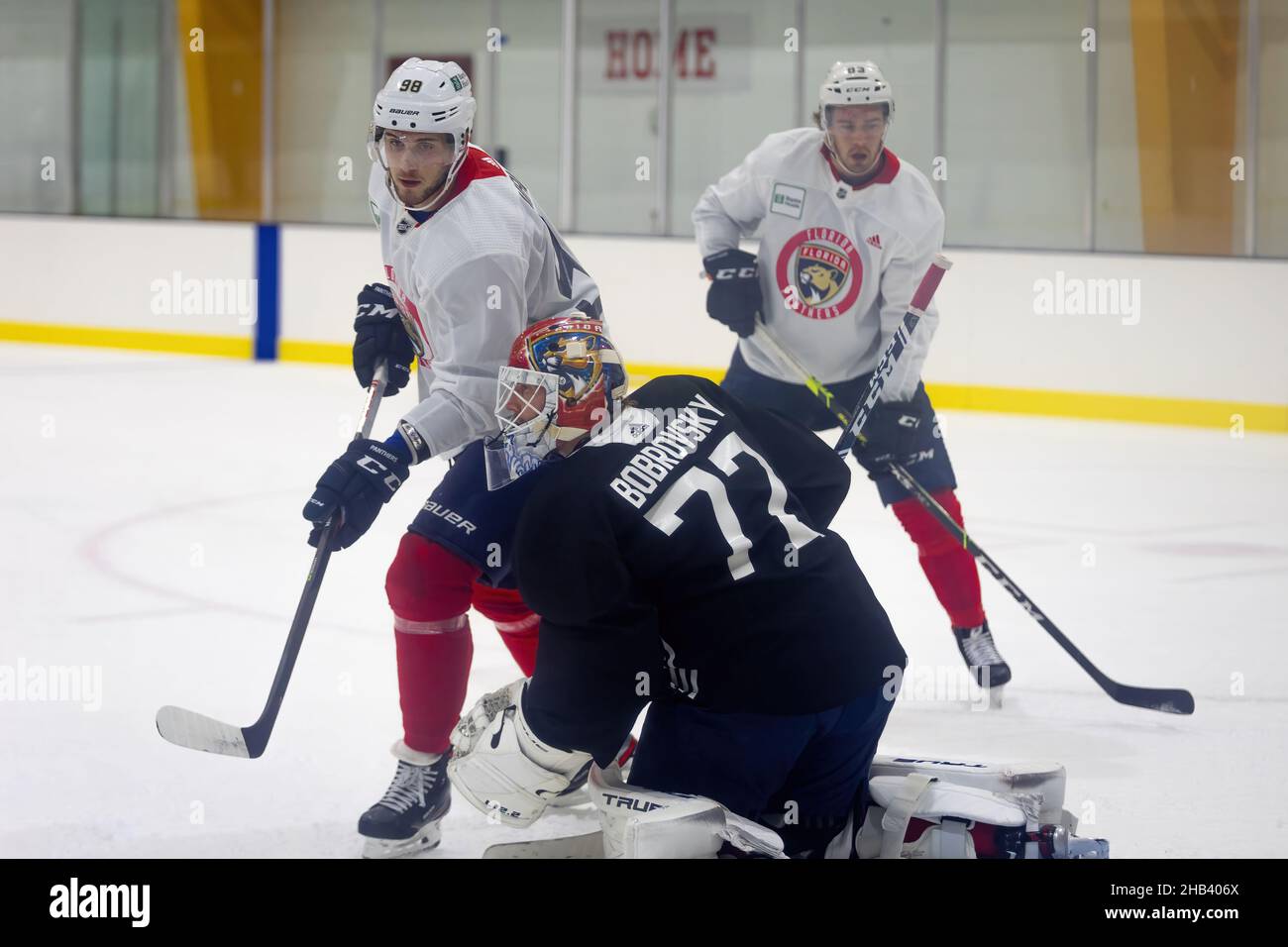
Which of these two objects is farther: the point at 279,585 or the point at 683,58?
the point at 683,58

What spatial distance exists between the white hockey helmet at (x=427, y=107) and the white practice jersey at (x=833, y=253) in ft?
3.60

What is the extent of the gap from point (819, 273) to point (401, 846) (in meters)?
1.52

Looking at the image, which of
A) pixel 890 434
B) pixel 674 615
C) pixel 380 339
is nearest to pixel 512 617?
pixel 380 339

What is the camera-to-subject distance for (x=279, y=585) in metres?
3.66

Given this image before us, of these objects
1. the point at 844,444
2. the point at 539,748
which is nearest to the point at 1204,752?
the point at 844,444

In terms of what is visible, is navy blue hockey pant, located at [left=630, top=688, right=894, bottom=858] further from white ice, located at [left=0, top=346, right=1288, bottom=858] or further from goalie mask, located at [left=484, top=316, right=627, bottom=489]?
goalie mask, located at [left=484, top=316, right=627, bottom=489]

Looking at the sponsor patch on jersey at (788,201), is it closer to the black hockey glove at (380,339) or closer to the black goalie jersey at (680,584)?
the black hockey glove at (380,339)

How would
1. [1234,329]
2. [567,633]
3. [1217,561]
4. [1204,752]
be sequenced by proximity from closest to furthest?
[567,633] < [1204,752] < [1217,561] < [1234,329]

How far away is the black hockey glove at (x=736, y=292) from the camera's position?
3.12 metres

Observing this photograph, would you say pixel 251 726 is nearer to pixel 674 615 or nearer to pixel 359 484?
pixel 359 484

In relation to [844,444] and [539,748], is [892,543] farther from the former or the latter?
[539,748]

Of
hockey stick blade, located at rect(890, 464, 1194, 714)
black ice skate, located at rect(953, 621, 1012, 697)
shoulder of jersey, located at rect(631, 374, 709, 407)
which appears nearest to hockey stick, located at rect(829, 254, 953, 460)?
hockey stick blade, located at rect(890, 464, 1194, 714)

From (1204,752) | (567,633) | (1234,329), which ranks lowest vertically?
(1204,752)
